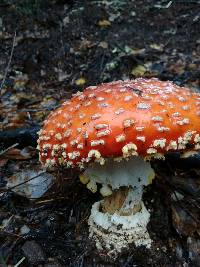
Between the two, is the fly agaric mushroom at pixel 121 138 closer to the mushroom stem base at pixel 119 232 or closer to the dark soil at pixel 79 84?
the mushroom stem base at pixel 119 232

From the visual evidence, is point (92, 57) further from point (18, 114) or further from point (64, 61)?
point (18, 114)

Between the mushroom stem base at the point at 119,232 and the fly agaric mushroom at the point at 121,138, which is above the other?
the fly agaric mushroom at the point at 121,138

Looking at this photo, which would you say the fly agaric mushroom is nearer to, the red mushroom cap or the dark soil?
the red mushroom cap

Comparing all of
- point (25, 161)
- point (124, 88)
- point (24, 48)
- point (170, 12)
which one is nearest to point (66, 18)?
point (24, 48)

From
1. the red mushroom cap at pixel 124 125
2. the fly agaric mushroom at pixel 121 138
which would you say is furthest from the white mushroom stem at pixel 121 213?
the red mushroom cap at pixel 124 125

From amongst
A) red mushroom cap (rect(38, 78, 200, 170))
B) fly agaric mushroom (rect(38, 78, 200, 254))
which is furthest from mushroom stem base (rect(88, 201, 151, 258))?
red mushroom cap (rect(38, 78, 200, 170))

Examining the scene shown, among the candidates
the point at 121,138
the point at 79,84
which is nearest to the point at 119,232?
the point at 121,138

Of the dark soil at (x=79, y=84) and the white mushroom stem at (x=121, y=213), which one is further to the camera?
the dark soil at (x=79, y=84)
